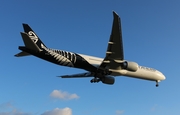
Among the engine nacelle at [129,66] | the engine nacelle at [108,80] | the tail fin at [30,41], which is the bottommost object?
the engine nacelle at [108,80]

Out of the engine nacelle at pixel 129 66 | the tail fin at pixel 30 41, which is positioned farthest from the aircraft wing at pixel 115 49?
the tail fin at pixel 30 41

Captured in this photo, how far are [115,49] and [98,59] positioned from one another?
5.64m

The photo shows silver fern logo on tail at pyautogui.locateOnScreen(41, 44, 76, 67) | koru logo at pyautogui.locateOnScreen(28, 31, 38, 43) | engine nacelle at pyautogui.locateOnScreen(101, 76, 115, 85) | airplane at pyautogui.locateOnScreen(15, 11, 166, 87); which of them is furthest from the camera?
engine nacelle at pyautogui.locateOnScreen(101, 76, 115, 85)

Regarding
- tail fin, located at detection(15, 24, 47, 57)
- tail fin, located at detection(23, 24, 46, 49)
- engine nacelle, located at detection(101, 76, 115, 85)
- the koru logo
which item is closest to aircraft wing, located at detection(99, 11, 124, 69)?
engine nacelle, located at detection(101, 76, 115, 85)

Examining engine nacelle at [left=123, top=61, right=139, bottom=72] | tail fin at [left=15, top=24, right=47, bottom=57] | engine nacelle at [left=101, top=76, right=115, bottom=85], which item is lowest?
engine nacelle at [left=101, top=76, right=115, bottom=85]

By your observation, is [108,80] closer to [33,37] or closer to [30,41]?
[33,37]

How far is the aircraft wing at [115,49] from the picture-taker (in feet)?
92.0

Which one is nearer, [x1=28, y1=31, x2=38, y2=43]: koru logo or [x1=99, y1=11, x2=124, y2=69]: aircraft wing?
[x1=99, y1=11, x2=124, y2=69]: aircraft wing

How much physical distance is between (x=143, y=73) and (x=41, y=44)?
16.2 metres

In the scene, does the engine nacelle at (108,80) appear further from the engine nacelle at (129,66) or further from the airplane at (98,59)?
the engine nacelle at (129,66)

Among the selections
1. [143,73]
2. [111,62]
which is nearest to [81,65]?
[111,62]

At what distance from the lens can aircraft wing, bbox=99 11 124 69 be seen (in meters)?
28.0

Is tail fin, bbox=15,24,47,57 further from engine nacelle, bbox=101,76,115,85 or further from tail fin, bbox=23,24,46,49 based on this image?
engine nacelle, bbox=101,76,115,85

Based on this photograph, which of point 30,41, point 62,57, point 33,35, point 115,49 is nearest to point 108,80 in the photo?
point 115,49
